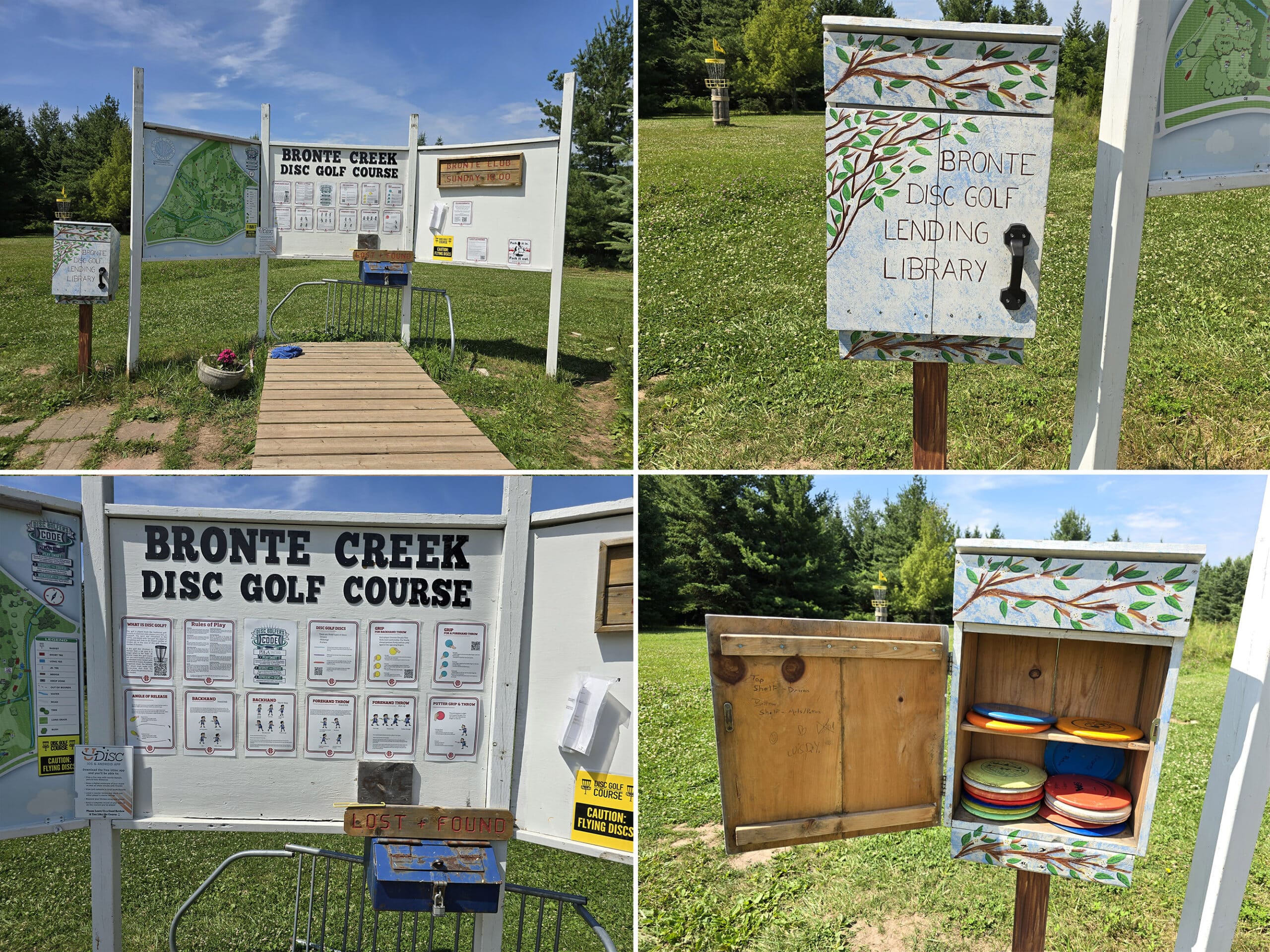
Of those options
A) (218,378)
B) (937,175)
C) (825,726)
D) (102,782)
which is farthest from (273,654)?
(218,378)

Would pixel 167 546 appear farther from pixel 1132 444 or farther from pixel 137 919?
pixel 1132 444

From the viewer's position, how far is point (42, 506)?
2.96 m

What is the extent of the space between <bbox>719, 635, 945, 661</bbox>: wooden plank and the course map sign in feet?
20.6

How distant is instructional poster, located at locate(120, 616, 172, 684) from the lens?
3.07 m

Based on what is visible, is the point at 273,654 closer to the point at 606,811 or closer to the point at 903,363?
the point at 606,811

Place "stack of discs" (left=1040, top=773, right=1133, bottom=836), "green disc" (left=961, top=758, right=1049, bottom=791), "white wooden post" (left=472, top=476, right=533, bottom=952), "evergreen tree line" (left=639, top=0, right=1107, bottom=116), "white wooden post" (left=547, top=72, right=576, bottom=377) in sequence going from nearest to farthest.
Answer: "stack of discs" (left=1040, top=773, right=1133, bottom=836)
"green disc" (left=961, top=758, right=1049, bottom=791)
"white wooden post" (left=472, top=476, right=533, bottom=952)
"white wooden post" (left=547, top=72, right=576, bottom=377)
"evergreen tree line" (left=639, top=0, right=1107, bottom=116)

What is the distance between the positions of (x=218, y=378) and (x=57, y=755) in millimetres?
3923

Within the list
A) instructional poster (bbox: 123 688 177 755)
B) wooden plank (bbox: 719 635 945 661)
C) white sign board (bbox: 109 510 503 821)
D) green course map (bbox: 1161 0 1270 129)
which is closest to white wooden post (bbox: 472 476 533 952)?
white sign board (bbox: 109 510 503 821)

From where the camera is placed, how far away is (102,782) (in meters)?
3.05

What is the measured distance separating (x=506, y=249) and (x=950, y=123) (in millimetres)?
5501

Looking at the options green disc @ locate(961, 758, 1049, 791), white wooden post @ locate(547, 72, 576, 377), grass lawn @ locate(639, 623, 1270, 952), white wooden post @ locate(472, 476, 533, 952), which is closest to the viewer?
green disc @ locate(961, 758, 1049, 791)

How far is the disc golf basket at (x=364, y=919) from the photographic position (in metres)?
3.25

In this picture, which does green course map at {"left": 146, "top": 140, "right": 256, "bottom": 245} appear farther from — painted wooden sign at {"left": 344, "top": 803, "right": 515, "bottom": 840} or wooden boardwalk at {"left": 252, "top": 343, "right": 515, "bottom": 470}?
painted wooden sign at {"left": 344, "top": 803, "right": 515, "bottom": 840}

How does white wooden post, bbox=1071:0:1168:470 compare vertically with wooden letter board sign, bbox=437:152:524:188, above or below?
below
